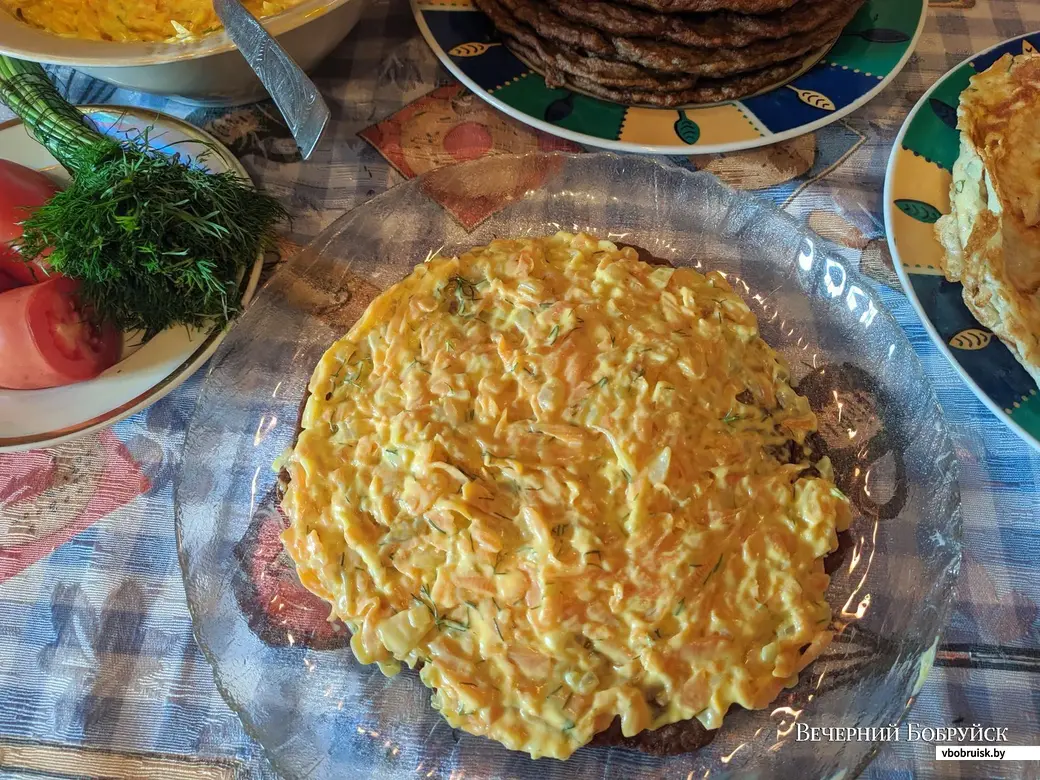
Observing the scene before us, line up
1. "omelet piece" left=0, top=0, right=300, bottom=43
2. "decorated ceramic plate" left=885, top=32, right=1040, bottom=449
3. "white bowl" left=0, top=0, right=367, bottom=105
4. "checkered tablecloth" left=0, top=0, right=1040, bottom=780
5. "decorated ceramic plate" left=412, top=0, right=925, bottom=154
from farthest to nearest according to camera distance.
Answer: "decorated ceramic plate" left=412, top=0, right=925, bottom=154 → "omelet piece" left=0, top=0, right=300, bottom=43 → "white bowl" left=0, top=0, right=367, bottom=105 → "decorated ceramic plate" left=885, top=32, right=1040, bottom=449 → "checkered tablecloth" left=0, top=0, right=1040, bottom=780

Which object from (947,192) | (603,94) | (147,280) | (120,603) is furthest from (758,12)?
(120,603)

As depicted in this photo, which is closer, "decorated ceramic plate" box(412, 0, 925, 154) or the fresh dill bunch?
the fresh dill bunch

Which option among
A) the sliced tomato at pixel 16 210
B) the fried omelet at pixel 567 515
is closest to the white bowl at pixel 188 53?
the sliced tomato at pixel 16 210

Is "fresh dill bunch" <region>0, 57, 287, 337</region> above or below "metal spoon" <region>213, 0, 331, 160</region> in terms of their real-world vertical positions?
below

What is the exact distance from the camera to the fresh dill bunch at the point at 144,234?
5.68ft

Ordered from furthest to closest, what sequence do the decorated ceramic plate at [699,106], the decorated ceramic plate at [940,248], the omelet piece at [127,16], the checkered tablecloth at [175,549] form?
the decorated ceramic plate at [699,106]
the omelet piece at [127,16]
the decorated ceramic plate at [940,248]
the checkered tablecloth at [175,549]

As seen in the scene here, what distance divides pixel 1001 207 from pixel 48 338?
2.31 m

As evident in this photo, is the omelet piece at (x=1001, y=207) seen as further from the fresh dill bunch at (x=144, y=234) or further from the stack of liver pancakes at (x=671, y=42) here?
the fresh dill bunch at (x=144, y=234)

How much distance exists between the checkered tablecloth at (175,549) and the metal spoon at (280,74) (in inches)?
17.5

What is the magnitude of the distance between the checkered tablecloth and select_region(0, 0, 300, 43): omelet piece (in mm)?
357

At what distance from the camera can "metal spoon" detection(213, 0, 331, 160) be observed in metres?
1.72

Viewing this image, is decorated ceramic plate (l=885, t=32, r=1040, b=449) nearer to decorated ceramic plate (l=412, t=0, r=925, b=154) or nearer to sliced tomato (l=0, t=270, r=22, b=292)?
decorated ceramic plate (l=412, t=0, r=925, b=154)

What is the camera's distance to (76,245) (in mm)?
1717

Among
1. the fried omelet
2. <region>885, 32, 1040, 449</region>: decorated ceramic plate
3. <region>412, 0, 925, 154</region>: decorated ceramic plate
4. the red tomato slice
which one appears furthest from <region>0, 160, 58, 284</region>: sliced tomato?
<region>885, 32, 1040, 449</region>: decorated ceramic plate
